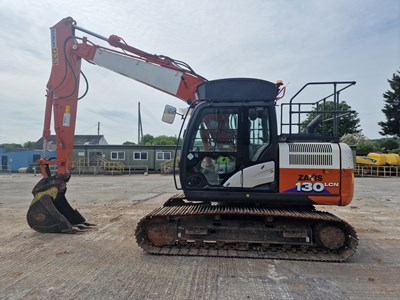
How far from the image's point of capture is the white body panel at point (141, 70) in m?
6.91

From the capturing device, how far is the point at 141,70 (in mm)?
7039

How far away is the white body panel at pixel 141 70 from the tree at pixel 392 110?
41820 millimetres

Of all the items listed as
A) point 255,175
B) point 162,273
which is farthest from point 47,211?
point 255,175

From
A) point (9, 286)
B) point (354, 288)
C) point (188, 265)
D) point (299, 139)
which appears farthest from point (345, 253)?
point (9, 286)

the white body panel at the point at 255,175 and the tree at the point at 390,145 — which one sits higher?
the tree at the point at 390,145

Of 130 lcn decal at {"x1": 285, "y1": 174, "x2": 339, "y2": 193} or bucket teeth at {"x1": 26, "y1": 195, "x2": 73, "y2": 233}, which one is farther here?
bucket teeth at {"x1": 26, "y1": 195, "x2": 73, "y2": 233}

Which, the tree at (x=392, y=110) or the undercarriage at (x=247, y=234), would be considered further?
the tree at (x=392, y=110)

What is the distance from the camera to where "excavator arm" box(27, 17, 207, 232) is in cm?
686

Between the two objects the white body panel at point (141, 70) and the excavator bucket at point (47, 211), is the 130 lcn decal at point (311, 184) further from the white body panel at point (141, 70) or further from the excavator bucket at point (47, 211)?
the excavator bucket at point (47, 211)

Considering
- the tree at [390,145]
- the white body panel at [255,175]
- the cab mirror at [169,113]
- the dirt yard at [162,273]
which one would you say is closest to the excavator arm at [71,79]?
the cab mirror at [169,113]

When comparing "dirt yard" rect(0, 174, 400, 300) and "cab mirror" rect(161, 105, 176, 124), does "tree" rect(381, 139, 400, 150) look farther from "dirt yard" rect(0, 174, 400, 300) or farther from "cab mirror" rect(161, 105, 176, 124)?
"cab mirror" rect(161, 105, 176, 124)

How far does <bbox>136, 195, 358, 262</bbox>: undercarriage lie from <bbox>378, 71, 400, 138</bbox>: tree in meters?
41.9

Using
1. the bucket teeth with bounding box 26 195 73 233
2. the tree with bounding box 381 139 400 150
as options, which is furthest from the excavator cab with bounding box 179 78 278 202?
the tree with bounding box 381 139 400 150

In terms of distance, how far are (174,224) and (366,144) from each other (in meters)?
36.6
